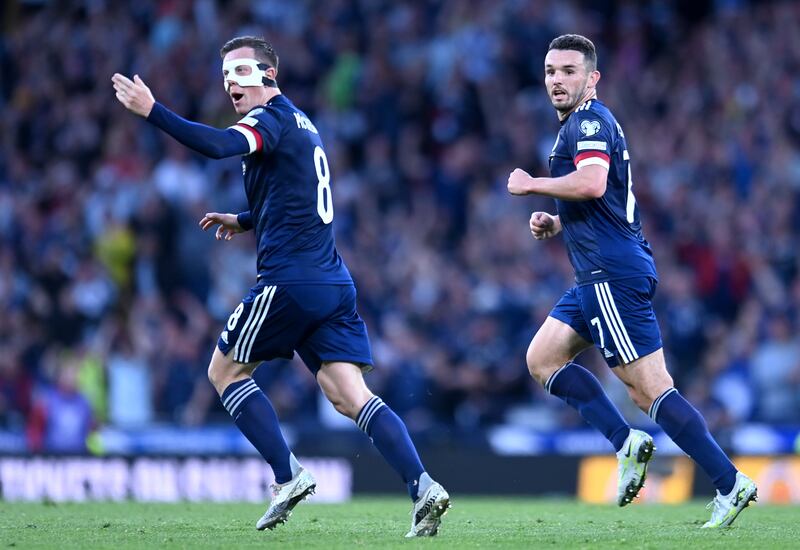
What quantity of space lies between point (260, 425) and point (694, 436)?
7.45ft

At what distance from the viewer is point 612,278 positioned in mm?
7328

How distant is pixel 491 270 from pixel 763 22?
513 cm

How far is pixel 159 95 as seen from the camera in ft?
60.7

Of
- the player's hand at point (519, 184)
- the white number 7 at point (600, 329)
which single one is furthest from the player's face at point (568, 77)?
the white number 7 at point (600, 329)

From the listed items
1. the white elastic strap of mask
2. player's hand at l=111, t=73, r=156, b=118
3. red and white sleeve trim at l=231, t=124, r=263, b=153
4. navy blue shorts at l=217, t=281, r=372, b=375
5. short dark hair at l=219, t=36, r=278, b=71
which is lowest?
navy blue shorts at l=217, t=281, r=372, b=375

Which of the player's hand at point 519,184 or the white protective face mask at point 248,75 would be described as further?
the white protective face mask at point 248,75

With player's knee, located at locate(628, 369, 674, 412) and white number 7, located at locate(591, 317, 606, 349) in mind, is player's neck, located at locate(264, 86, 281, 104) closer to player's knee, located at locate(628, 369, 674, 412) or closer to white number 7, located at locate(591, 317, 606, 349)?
white number 7, located at locate(591, 317, 606, 349)

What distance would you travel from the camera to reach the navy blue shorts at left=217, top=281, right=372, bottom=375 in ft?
23.3

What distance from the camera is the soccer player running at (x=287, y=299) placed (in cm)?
709

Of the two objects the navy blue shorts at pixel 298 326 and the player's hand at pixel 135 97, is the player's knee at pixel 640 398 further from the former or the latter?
the player's hand at pixel 135 97

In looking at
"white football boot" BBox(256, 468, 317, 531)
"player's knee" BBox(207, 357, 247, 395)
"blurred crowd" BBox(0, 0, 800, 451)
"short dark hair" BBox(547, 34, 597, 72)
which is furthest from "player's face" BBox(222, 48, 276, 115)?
"blurred crowd" BBox(0, 0, 800, 451)

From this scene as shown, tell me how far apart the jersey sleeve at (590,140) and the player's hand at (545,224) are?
67cm

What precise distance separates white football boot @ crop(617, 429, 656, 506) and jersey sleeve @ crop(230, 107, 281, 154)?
2.47 metres

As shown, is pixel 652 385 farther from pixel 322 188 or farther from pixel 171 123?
pixel 171 123
